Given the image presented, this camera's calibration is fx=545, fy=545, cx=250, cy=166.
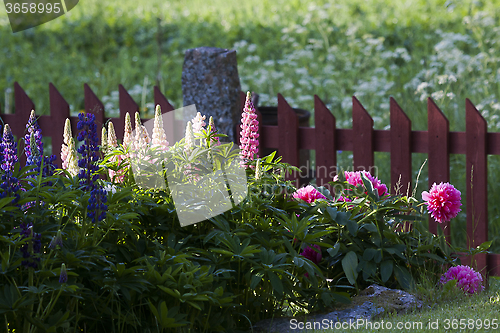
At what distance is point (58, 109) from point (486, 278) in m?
3.26

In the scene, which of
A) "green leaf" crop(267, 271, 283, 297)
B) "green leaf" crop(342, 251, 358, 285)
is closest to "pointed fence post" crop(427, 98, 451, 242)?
"green leaf" crop(342, 251, 358, 285)

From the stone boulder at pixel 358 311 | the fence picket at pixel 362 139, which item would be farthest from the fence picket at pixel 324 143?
the stone boulder at pixel 358 311

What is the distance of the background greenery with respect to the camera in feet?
21.4

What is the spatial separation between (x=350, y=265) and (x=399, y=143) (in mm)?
1493

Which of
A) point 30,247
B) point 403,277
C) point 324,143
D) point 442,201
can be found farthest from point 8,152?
point 324,143

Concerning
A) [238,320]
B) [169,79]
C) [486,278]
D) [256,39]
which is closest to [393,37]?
[256,39]

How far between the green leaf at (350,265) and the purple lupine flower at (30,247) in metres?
1.22

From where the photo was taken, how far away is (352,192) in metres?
2.70

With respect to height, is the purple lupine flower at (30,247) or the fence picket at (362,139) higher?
the fence picket at (362,139)

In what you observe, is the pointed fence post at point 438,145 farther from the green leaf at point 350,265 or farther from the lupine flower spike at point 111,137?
the lupine flower spike at point 111,137

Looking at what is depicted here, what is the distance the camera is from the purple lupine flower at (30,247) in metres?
1.73

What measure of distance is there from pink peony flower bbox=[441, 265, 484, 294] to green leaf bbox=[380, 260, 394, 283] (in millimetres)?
307

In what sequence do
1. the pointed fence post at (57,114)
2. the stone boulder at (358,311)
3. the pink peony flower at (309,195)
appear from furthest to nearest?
the pointed fence post at (57,114), the pink peony flower at (309,195), the stone boulder at (358,311)

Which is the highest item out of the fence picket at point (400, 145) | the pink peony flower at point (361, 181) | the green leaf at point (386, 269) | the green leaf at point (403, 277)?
the fence picket at point (400, 145)
